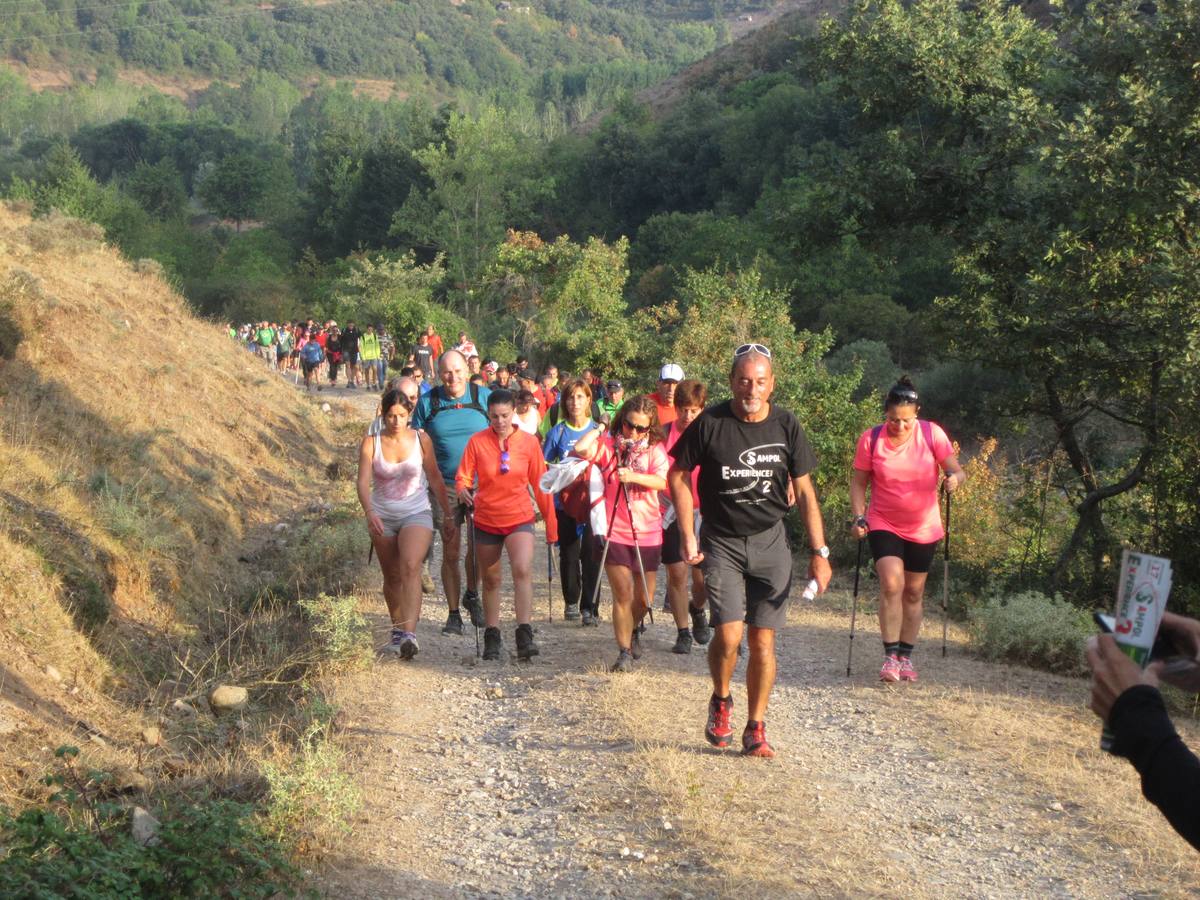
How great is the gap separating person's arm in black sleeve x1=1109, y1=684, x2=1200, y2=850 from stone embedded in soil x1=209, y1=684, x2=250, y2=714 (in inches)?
262

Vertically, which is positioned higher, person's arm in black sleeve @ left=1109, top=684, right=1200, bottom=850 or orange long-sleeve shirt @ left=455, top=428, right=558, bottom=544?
person's arm in black sleeve @ left=1109, top=684, right=1200, bottom=850

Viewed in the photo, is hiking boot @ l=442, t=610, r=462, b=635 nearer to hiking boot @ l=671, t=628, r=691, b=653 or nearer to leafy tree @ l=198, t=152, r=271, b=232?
hiking boot @ l=671, t=628, r=691, b=653

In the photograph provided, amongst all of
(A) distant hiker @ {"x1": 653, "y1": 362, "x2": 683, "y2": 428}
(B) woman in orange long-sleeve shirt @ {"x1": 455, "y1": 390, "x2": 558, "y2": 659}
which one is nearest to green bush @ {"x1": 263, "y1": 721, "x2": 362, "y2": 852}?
(B) woman in orange long-sleeve shirt @ {"x1": 455, "y1": 390, "x2": 558, "y2": 659}

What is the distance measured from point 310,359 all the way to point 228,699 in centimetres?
2594

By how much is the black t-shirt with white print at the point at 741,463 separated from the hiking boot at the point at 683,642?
2878 millimetres

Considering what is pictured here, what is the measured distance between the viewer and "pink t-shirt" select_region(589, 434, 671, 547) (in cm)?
898

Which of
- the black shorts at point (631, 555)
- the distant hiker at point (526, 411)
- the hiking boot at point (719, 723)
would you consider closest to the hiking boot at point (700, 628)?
the black shorts at point (631, 555)

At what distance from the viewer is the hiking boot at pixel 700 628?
1002 cm

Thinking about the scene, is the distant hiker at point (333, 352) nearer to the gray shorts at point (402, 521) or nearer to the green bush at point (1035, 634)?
the gray shorts at point (402, 521)

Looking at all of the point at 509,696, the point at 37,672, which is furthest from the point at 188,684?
the point at 509,696

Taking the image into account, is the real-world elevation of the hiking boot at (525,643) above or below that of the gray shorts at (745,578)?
below

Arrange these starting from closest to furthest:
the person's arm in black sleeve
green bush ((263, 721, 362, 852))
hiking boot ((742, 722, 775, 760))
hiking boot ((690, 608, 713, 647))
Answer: the person's arm in black sleeve
green bush ((263, 721, 362, 852))
hiking boot ((742, 722, 775, 760))
hiking boot ((690, 608, 713, 647))

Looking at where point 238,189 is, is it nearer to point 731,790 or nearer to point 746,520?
point 746,520

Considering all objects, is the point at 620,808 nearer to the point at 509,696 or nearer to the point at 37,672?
the point at 509,696
